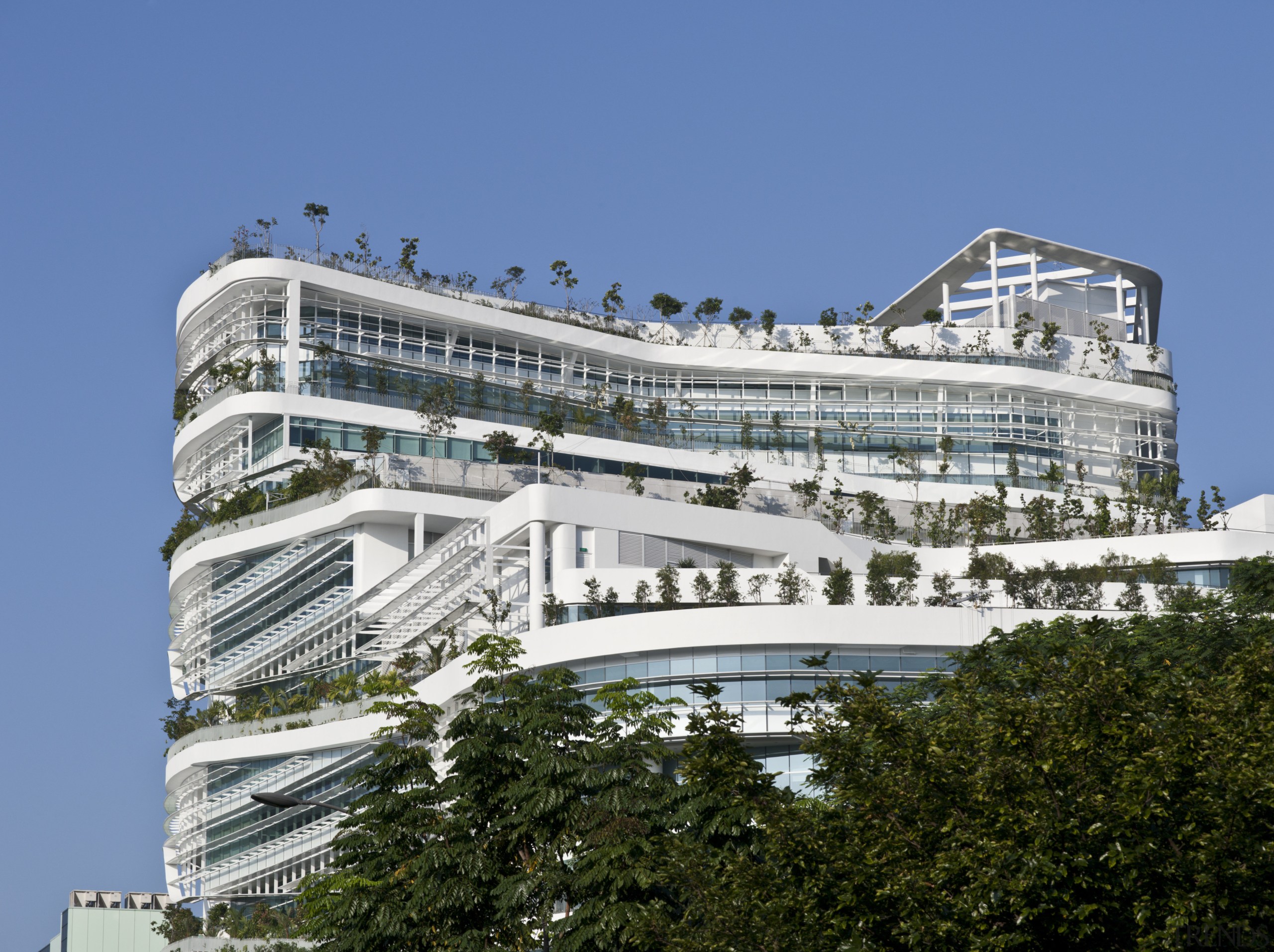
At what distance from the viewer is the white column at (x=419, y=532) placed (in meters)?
70.2

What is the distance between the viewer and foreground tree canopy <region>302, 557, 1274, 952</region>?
75.2 feet

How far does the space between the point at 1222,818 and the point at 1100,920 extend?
2.14 meters

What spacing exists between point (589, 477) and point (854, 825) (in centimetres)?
5197

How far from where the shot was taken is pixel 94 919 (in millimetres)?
91688

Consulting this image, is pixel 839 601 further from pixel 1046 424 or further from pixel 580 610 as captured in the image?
pixel 1046 424

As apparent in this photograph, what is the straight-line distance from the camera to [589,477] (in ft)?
254

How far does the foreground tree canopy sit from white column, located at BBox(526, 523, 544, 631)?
24.9 meters

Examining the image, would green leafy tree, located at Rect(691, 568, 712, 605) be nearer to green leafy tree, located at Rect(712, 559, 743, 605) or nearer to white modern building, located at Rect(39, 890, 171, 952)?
green leafy tree, located at Rect(712, 559, 743, 605)

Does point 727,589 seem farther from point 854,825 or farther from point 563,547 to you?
point 854,825

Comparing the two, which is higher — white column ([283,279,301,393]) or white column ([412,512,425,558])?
white column ([283,279,301,393])

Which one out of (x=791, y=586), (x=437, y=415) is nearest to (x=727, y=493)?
(x=791, y=586)

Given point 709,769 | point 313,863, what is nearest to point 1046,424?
point 313,863

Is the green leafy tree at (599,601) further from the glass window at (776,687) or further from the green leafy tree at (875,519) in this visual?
the green leafy tree at (875,519)

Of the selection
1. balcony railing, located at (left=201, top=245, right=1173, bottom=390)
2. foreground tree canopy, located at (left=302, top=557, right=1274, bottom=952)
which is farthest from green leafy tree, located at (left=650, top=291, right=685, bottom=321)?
foreground tree canopy, located at (left=302, top=557, right=1274, bottom=952)
